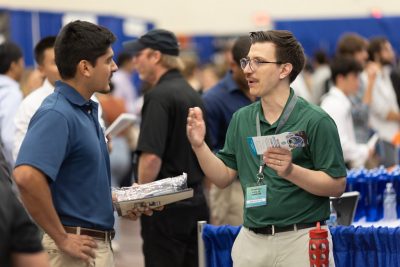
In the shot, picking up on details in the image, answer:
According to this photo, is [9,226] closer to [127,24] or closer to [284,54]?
[284,54]

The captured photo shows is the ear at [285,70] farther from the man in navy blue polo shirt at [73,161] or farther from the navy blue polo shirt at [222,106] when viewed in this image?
the navy blue polo shirt at [222,106]

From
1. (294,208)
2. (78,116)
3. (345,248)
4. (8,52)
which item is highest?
(8,52)

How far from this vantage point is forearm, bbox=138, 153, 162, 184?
229 inches

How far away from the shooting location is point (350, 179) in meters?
5.91

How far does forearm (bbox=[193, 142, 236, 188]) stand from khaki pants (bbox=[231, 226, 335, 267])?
330 millimetres

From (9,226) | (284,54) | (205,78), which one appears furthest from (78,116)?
(205,78)

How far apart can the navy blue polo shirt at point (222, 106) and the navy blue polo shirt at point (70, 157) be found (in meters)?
2.52

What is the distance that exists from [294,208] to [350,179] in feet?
5.65

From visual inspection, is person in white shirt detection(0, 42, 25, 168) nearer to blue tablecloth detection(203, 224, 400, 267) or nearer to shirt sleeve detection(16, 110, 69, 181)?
blue tablecloth detection(203, 224, 400, 267)

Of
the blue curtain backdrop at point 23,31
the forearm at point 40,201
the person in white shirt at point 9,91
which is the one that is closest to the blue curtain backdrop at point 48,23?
the blue curtain backdrop at point 23,31

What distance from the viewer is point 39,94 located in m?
5.98

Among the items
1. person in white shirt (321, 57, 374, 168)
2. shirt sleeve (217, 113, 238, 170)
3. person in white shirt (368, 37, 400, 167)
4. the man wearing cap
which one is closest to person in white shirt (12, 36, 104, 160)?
the man wearing cap

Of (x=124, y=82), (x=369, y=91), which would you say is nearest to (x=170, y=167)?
(x=369, y=91)

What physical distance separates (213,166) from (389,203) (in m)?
1.66
